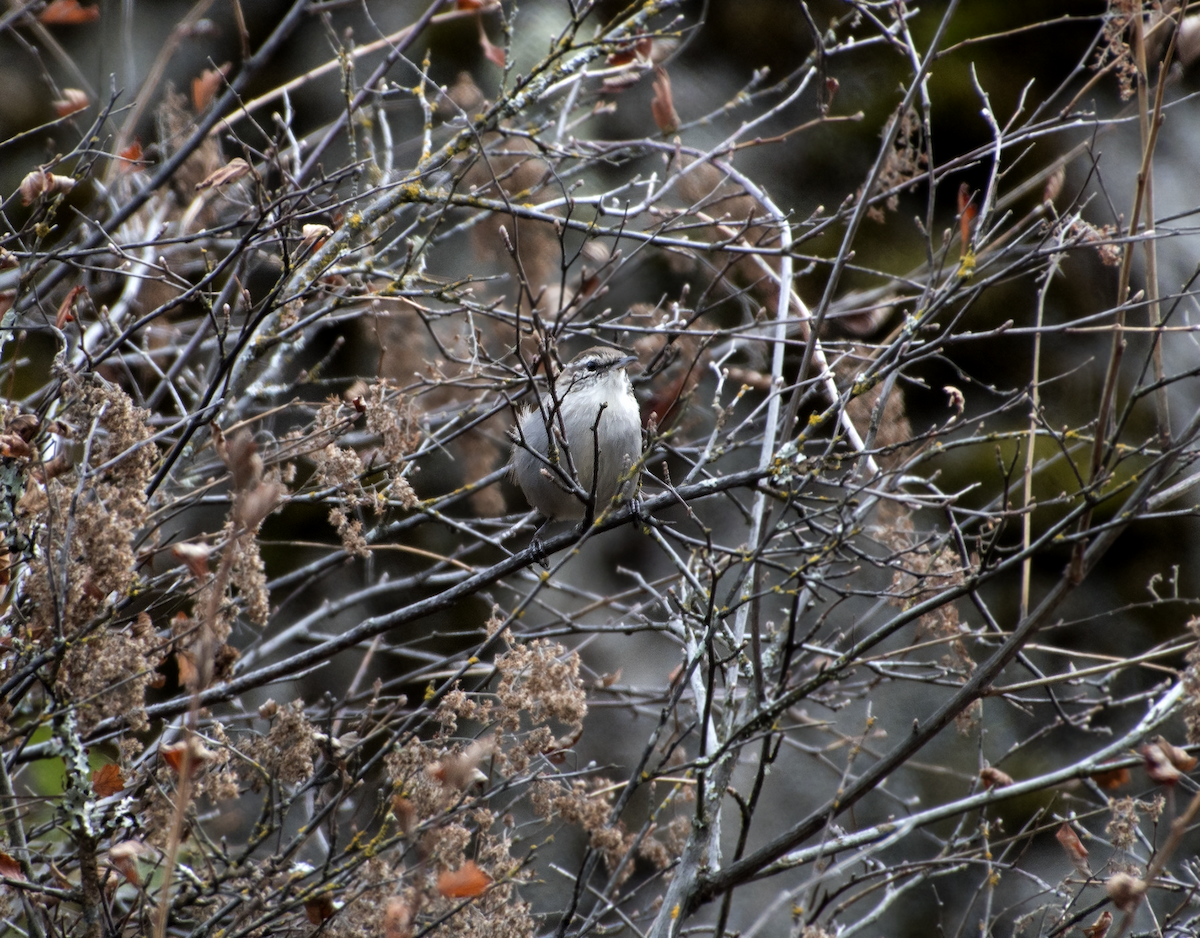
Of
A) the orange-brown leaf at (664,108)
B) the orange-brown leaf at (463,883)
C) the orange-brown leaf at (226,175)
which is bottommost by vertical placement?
the orange-brown leaf at (463,883)

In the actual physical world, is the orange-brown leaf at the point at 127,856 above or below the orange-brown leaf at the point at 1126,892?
above

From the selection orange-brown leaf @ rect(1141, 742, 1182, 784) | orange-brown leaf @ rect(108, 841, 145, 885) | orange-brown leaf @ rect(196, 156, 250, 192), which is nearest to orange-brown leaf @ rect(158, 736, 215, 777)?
orange-brown leaf @ rect(108, 841, 145, 885)

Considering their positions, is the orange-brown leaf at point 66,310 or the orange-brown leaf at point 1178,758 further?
the orange-brown leaf at point 66,310

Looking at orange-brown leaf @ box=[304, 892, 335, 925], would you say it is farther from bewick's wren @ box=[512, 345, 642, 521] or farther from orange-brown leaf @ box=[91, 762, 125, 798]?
bewick's wren @ box=[512, 345, 642, 521]

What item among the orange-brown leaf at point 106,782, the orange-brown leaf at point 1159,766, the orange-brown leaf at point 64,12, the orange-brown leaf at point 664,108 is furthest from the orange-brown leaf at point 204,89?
the orange-brown leaf at point 1159,766

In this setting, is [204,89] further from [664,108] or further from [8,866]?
[8,866]

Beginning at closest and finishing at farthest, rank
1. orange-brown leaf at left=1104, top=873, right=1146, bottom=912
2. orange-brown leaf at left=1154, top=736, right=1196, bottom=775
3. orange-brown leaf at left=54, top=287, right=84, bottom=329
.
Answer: orange-brown leaf at left=1104, top=873, right=1146, bottom=912 → orange-brown leaf at left=1154, top=736, right=1196, bottom=775 → orange-brown leaf at left=54, top=287, right=84, bottom=329

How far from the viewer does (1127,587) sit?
6.87 m

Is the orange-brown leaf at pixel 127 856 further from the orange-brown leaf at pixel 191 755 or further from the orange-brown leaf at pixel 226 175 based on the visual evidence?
the orange-brown leaf at pixel 226 175

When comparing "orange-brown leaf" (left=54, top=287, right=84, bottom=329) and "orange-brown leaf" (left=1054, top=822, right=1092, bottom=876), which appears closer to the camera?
"orange-brown leaf" (left=1054, top=822, right=1092, bottom=876)

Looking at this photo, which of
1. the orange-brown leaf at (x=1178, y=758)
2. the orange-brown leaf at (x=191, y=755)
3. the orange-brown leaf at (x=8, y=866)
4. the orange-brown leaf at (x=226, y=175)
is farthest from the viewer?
the orange-brown leaf at (x=226, y=175)

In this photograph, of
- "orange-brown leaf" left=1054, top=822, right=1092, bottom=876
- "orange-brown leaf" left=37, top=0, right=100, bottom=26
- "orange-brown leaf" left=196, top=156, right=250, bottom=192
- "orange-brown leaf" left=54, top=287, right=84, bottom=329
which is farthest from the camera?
"orange-brown leaf" left=37, top=0, right=100, bottom=26

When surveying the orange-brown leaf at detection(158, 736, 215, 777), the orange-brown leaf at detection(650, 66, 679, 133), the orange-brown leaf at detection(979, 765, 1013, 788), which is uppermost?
the orange-brown leaf at detection(650, 66, 679, 133)

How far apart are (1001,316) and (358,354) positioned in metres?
4.71
